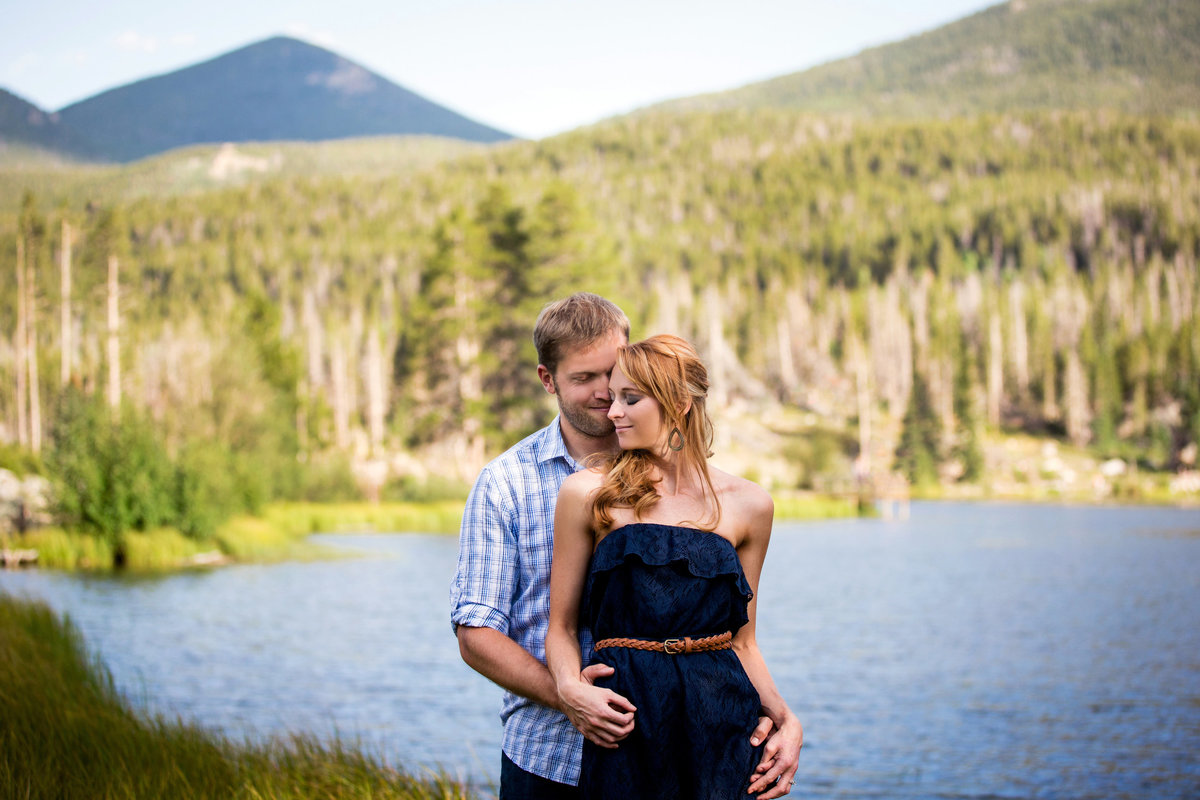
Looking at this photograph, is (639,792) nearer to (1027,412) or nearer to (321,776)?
(321,776)

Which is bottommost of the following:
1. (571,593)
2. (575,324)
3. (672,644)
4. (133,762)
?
(133,762)

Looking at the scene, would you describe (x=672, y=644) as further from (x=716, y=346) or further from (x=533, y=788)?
(x=716, y=346)

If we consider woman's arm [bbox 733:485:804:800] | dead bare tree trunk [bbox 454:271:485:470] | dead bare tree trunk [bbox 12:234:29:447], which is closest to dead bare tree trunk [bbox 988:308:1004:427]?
dead bare tree trunk [bbox 454:271:485:470]

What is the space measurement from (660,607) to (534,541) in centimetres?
47

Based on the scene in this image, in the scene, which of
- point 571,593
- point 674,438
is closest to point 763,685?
point 571,593

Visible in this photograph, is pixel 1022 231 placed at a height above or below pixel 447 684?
above

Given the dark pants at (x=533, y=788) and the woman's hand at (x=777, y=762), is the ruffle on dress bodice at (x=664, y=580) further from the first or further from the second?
the dark pants at (x=533, y=788)

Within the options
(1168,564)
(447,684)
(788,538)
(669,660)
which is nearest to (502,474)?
(669,660)

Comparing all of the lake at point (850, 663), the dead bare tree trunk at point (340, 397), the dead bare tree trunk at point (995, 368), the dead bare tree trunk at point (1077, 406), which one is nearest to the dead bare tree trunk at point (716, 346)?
the dead bare tree trunk at point (995, 368)

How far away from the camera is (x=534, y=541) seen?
312 centimetres

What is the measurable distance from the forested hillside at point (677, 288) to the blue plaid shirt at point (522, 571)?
23.6 m

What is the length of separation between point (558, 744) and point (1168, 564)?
27.2 metres

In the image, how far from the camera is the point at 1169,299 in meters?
105

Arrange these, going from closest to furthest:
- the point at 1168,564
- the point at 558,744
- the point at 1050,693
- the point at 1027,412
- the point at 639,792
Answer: the point at 639,792, the point at 558,744, the point at 1050,693, the point at 1168,564, the point at 1027,412
